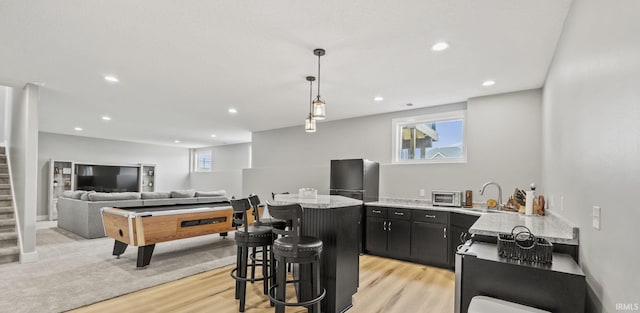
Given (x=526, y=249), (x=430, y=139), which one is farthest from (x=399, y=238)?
(x=526, y=249)

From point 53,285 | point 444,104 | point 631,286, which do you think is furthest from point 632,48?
point 53,285

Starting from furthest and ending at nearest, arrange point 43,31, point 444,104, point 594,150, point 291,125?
point 291,125, point 444,104, point 43,31, point 594,150

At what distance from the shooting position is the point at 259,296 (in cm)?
314

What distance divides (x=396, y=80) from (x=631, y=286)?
312 cm

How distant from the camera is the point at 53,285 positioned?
11.0 ft

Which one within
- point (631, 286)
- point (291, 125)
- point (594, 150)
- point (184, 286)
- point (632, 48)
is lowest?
point (184, 286)

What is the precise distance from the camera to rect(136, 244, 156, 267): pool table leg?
13.2ft

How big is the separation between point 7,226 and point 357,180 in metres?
5.59

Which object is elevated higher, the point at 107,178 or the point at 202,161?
the point at 202,161

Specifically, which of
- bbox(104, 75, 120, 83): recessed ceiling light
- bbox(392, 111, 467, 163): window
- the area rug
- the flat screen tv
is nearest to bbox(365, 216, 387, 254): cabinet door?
bbox(392, 111, 467, 163): window

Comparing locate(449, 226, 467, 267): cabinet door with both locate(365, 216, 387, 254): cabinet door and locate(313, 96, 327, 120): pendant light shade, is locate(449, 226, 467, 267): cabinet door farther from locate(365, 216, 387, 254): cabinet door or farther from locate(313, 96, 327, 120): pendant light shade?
locate(313, 96, 327, 120): pendant light shade

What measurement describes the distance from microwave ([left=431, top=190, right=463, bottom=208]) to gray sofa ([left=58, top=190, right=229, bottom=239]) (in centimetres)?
460

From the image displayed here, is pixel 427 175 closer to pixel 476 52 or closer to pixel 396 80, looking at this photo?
pixel 396 80

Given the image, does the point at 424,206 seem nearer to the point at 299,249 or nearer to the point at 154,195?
the point at 299,249
